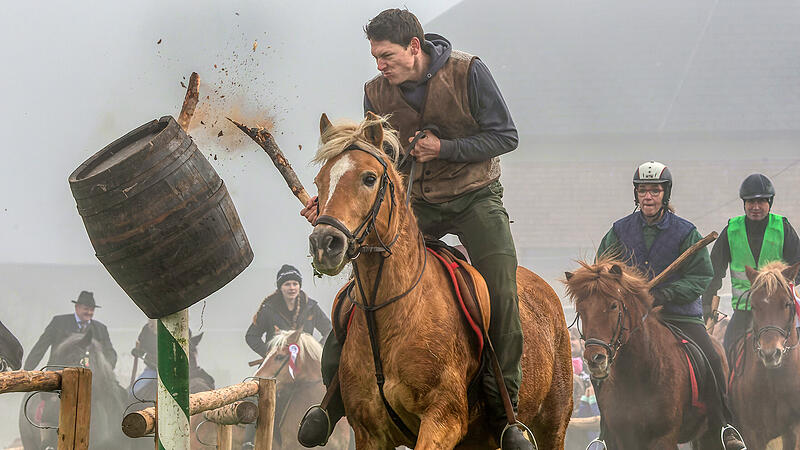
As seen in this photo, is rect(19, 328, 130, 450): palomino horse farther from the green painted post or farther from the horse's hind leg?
the horse's hind leg

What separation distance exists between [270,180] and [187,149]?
26243 mm

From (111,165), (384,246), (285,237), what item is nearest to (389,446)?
(384,246)

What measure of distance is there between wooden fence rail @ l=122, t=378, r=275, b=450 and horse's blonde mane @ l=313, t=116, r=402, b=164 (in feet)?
6.34

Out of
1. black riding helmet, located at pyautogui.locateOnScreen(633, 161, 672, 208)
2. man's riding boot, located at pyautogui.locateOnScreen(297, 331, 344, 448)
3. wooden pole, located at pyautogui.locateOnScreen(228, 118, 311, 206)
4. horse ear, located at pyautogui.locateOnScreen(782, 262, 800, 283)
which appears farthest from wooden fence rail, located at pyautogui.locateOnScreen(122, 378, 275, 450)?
horse ear, located at pyautogui.locateOnScreen(782, 262, 800, 283)

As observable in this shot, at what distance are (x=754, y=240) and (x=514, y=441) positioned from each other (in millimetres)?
7526

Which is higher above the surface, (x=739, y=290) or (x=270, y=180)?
(x=270, y=180)

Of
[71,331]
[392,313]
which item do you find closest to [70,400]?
[392,313]

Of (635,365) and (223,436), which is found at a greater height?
(635,365)

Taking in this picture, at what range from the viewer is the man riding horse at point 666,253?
8.27 metres

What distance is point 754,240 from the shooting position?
10734 millimetres

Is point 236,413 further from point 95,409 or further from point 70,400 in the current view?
point 95,409

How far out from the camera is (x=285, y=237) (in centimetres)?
3369

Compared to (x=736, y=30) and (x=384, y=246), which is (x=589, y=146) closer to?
(x=736, y=30)

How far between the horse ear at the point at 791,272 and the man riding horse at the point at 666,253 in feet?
5.28
